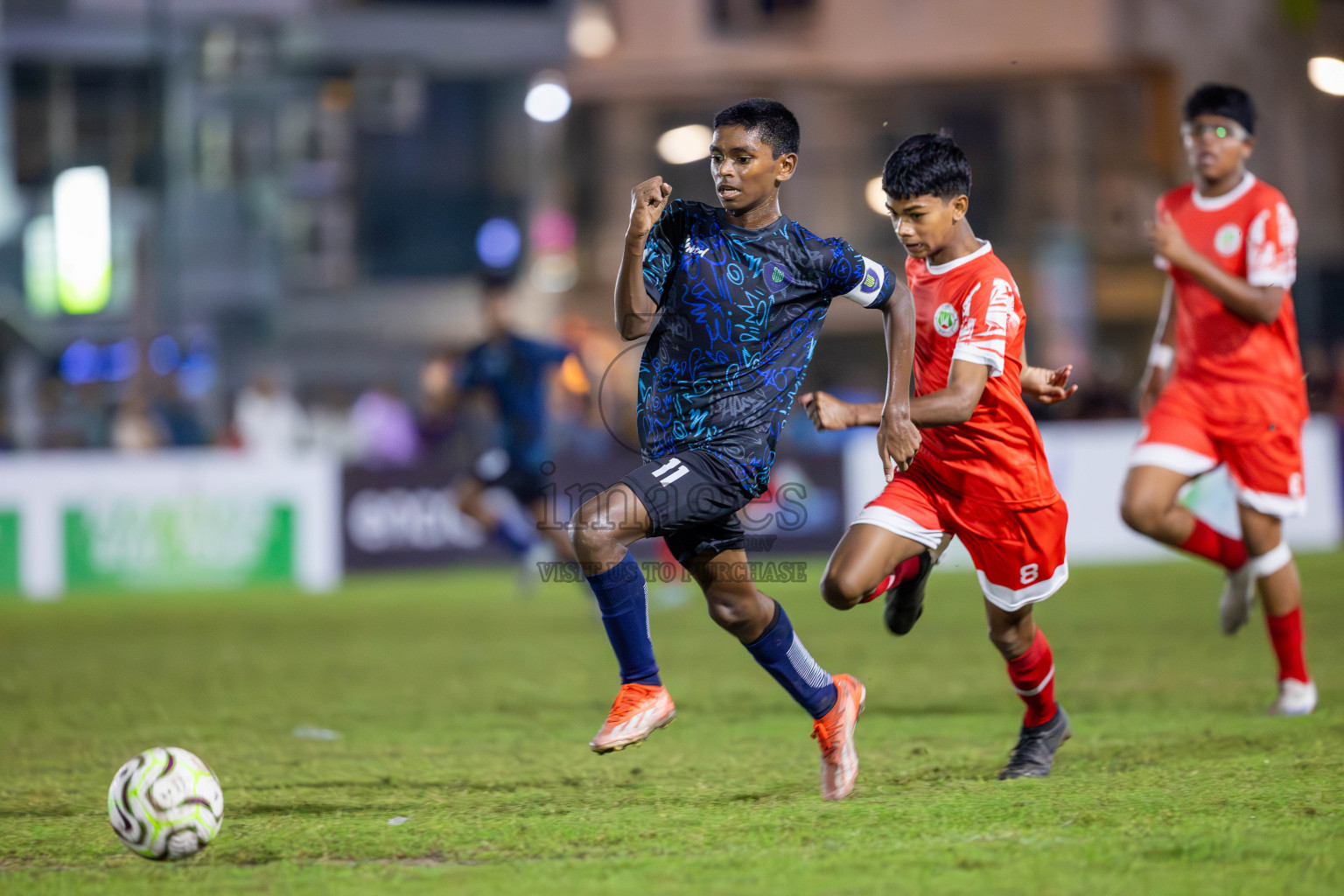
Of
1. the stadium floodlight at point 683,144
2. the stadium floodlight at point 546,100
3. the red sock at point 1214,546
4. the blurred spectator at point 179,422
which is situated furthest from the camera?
the stadium floodlight at point 683,144

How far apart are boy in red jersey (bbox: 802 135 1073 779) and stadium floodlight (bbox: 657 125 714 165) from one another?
2341 cm

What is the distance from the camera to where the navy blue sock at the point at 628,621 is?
4.71 metres

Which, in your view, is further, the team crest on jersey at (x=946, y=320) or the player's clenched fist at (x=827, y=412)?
the team crest on jersey at (x=946, y=320)

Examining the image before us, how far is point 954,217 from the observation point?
499 cm

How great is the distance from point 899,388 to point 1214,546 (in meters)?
2.48

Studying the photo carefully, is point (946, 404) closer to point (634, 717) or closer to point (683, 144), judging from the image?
point (634, 717)

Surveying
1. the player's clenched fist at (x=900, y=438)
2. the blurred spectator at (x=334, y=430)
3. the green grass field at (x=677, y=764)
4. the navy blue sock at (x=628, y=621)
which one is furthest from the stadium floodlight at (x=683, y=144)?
the navy blue sock at (x=628, y=621)

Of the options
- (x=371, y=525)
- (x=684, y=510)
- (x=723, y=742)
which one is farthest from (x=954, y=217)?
(x=371, y=525)

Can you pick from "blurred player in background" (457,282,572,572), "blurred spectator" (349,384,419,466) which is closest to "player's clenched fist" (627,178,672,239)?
"blurred player in background" (457,282,572,572)

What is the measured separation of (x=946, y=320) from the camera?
5035mm

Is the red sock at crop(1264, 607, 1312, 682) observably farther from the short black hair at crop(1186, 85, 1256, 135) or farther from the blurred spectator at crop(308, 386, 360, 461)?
the blurred spectator at crop(308, 386, 360, 461)

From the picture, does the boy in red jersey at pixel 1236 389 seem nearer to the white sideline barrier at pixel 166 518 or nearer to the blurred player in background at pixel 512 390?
the blurred player in background at pixel 512 390

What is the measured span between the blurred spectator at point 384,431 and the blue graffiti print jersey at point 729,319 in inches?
516

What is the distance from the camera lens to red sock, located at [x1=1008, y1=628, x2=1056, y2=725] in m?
5.19
